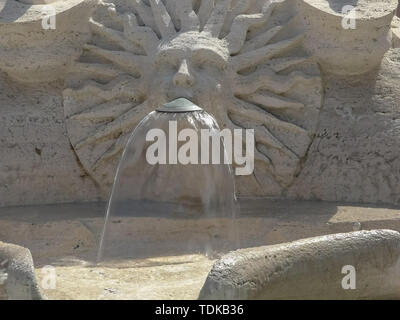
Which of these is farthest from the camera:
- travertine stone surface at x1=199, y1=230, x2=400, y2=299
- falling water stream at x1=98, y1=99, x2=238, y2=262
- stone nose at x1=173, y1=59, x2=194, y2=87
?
stone nose at x1=173, y1=59, x2=194, y2=87

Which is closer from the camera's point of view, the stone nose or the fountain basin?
the fountain basin

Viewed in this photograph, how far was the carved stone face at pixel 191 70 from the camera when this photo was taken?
363 centimetres

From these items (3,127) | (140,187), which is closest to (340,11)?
(140,187)

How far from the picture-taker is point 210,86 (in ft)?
12.0

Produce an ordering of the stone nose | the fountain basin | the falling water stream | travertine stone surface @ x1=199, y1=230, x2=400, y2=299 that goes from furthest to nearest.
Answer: the stone nose < the falling water stream < the fountain basin < travertine stone surface @ x1=199, y1=230, x2=400, y2=299

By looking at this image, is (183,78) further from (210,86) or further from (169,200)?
(169,200)

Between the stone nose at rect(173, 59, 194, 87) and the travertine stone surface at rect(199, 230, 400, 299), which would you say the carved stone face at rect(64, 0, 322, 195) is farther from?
the travertine stone surface at rect(199, 230, 400, 299)

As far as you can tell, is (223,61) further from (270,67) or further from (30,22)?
(30,22)

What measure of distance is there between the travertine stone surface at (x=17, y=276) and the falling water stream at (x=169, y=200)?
0.86m

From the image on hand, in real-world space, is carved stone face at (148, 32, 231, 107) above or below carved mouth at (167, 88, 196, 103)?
above

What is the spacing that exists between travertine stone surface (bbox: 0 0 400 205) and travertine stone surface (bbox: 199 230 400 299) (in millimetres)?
1044

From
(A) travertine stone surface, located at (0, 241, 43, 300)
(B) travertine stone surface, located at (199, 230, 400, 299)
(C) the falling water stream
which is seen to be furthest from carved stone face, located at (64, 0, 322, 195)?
(A) travertine stone surface, located at (0, 241, 43, 300)

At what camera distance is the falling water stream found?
11.4 ft

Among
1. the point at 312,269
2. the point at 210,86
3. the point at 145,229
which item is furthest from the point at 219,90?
the point at 312,269
